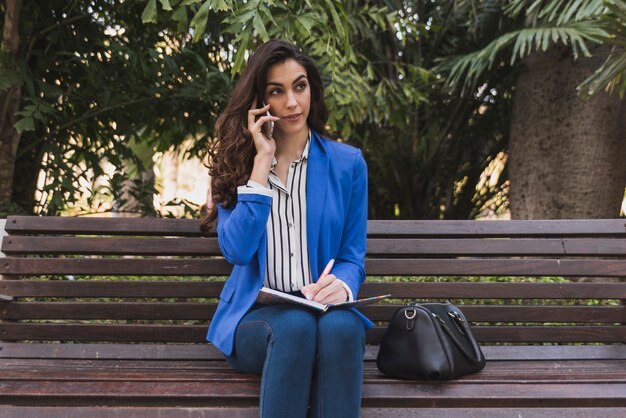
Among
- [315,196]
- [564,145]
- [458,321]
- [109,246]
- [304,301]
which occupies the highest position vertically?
[564,145]

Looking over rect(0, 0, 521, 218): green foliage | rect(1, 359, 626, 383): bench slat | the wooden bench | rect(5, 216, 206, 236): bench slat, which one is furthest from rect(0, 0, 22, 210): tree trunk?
rect(1, 359, 626, 383): bench slat

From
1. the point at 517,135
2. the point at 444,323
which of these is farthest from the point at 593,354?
the point at 517,135

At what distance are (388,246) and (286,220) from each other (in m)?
0.70

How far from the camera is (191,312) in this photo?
3258 mm

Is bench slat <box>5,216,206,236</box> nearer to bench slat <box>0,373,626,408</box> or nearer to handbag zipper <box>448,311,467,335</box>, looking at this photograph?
bench slat <box>0,373,626,408</box>

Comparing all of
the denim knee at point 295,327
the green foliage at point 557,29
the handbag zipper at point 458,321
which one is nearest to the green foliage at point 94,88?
the green foliage at point 557,29

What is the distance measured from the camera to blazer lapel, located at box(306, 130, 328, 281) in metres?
2.82

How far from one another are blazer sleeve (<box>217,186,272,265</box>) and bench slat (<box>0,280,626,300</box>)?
2.07 feet

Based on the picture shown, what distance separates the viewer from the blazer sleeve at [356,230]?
289cm

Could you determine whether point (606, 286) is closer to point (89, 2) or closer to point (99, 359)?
point (99, 359)

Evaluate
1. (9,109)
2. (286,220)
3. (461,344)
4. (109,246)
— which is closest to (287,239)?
(286,220)

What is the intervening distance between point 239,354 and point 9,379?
0.81 metres

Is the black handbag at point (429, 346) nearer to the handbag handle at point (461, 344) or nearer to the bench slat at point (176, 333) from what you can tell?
the handbag handle at point (461, 344)

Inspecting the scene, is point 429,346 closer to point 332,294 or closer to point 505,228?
point 332,294
